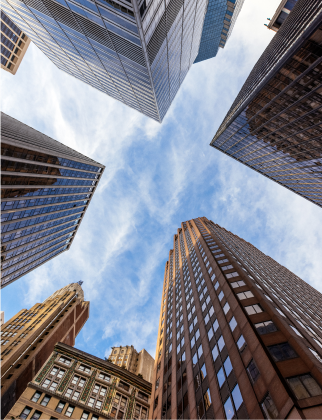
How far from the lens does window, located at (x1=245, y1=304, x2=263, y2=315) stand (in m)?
23.9

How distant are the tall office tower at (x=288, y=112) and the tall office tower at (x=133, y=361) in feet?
313

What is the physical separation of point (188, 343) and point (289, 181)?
66696mm

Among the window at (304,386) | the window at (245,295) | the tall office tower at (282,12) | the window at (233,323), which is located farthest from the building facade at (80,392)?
the tall office tower at (282,12)

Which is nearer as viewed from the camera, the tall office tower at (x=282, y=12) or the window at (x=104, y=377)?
the window at (x=104, y=377)

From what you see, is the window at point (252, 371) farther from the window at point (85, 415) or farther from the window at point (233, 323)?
the window at point (85, 415)

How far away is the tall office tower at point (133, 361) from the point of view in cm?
9469

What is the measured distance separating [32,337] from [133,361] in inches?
2014

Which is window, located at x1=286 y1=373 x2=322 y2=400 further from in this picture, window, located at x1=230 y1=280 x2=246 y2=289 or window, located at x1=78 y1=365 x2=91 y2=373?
window, located at x1=78 y1=365 x2=91 y2=373

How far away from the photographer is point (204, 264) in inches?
1923

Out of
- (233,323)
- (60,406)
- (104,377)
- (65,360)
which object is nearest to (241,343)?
(233,323)

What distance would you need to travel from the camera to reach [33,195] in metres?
58.2

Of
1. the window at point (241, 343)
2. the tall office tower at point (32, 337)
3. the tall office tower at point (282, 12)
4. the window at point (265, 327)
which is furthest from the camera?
the tall office tower at point (282, 12)

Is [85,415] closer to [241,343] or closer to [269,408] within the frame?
[241,343]

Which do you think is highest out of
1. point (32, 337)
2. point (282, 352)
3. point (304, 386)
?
point (32, 337)
